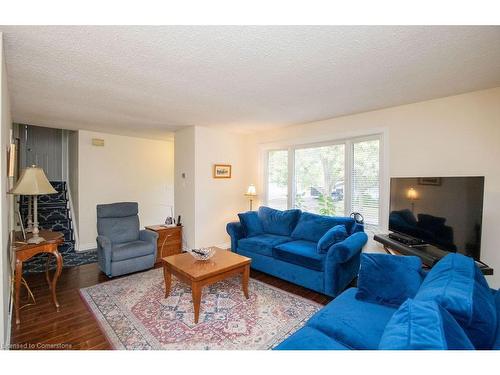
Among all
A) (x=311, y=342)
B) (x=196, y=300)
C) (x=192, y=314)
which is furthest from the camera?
(x=192, y=314)

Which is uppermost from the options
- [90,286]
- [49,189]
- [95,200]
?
[49,189]

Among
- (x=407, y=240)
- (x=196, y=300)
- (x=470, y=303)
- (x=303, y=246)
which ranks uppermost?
(x=470, y=303)

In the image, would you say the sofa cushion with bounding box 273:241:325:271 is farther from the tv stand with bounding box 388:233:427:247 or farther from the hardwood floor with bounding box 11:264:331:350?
the tv stand with bounding box 388:233:427:247

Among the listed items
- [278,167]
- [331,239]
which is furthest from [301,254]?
[278,167]

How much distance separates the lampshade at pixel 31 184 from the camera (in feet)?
8.04

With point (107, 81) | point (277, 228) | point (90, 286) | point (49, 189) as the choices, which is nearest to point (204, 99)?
point (107, 81)

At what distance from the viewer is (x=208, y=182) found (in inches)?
181

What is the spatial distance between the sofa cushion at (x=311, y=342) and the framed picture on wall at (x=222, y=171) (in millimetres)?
3537

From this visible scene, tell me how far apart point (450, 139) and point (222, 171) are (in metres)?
3.54

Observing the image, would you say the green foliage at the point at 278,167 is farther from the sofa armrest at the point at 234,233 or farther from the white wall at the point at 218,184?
the sofa armrest at the point at 234,233

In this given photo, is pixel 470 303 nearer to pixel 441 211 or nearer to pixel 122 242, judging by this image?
pixel 441 211
